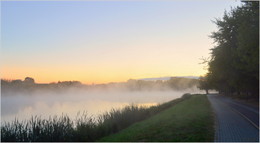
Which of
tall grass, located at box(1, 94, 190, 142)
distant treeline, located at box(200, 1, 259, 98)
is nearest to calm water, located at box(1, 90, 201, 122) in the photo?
tall grass, located at box(1, 94, 190, 142)

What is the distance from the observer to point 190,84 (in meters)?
158

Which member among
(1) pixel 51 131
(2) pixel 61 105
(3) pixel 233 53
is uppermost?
(3) pixel 233 53

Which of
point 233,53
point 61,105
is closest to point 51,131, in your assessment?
point 233,53

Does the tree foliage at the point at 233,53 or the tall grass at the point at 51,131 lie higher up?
the tree foliage at the point at 233,53

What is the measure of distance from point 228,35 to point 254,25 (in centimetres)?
808

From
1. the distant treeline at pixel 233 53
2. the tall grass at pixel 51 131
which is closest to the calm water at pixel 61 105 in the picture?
the tall grass at pixel 51 131

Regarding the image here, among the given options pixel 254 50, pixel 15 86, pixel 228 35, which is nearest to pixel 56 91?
pixel 15 86

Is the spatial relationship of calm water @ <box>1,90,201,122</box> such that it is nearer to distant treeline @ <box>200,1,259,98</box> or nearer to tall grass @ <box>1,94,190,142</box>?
tall grass @ <box>1,94,190,142</box>

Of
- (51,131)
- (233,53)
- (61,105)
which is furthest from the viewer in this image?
(61,105)

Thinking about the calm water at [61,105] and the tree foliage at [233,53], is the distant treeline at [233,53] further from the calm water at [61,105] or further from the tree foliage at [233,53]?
the calm water at [61,105]

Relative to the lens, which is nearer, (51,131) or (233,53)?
(51,131)

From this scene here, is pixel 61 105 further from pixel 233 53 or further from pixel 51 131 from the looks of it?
pixel 51 131

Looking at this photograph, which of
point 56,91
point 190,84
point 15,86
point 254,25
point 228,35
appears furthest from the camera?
point 190,84

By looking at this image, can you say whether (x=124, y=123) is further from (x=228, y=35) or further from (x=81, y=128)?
(x=228, y=35)
